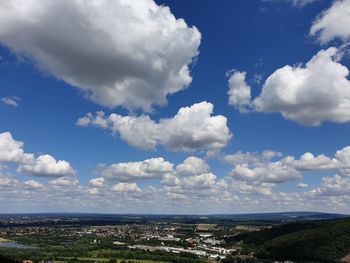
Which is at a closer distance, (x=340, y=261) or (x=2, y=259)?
(x=2, y=259)

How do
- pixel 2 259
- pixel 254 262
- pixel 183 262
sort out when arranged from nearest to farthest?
1. pixel 2 259
2. pixel 183 262
3. pixel 254 262

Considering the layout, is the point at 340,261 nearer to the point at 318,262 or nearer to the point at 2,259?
the point at 318,262

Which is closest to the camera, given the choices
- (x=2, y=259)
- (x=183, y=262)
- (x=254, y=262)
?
(x=2, y=259)

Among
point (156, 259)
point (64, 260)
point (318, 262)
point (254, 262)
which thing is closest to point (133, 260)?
point (156, 259)

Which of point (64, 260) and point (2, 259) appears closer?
point (2, 259)

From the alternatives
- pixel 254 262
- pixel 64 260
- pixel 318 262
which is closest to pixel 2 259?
→ pixel 64 260

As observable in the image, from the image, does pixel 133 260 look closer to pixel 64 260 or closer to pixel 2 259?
pixel 64 260

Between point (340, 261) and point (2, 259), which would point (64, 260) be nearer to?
point (2, 259)
